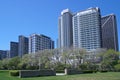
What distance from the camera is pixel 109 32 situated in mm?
126500

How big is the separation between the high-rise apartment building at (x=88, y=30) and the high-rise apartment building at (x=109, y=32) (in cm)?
704

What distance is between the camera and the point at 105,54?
62.9 meters

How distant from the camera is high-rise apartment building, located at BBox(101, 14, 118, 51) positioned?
4713 inches

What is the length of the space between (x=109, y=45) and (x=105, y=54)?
59.2m

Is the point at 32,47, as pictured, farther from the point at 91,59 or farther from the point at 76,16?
the point at 91,59

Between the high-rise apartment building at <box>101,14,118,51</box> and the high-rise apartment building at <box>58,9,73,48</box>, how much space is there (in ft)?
68.0

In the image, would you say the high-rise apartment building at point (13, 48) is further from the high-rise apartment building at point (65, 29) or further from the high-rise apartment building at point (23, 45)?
the high-rise apartment building at point (65, 29)

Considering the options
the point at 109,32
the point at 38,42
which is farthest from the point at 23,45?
the point at 109,32

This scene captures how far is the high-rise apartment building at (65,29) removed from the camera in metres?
127

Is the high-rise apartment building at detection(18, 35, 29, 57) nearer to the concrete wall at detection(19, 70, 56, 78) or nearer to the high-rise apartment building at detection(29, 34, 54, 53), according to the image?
the high-rise apartment building at detection(29, 34, 54, 53)

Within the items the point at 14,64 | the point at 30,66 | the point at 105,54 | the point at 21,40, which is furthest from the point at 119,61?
the point at 21,40

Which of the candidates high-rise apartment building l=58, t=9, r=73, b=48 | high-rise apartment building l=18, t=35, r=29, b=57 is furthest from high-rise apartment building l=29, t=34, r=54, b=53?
high-rise apartment building l=18, t=35, r=29, b=57

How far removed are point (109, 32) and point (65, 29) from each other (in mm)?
28305

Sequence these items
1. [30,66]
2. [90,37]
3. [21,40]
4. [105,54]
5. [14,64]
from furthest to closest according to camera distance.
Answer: [21,40] → [90,37] → [14,64] → [30,66] → [105,54]
